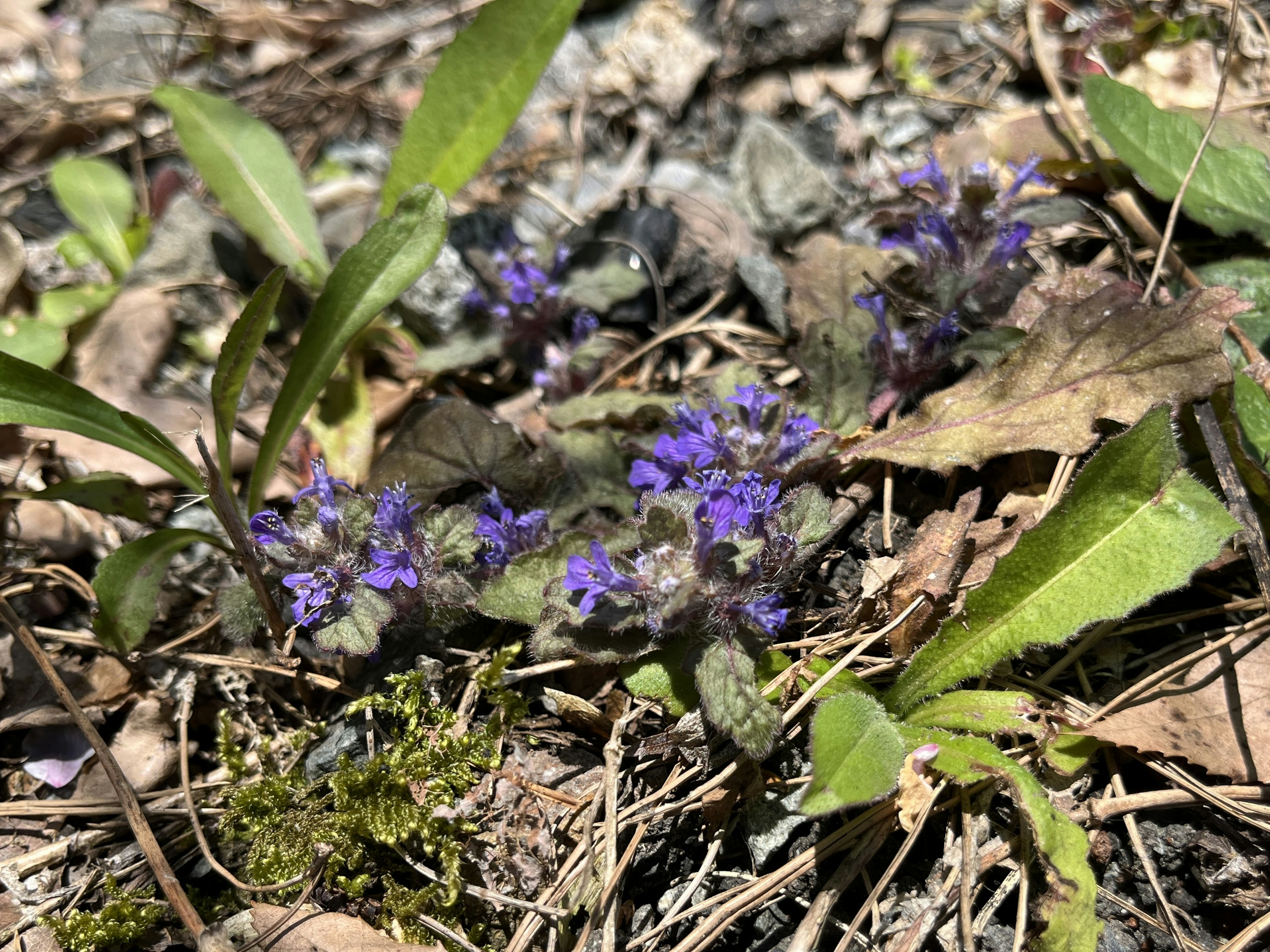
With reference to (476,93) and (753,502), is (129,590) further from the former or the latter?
(476,93)

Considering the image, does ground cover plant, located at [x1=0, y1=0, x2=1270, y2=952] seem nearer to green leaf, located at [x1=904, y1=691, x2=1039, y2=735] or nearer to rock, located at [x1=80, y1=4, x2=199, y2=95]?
green leaf, located at [x1=904, y1=691, x2=1039, y2=735]

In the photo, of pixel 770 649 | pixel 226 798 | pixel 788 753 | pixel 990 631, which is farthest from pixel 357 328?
pixel 990 631

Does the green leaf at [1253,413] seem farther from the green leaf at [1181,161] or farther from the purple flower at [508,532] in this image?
the purple flower at [508,532]

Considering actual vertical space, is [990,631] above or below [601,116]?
below

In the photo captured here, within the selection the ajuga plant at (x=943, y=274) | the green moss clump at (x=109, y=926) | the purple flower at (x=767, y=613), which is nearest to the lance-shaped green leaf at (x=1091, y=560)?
the purple flower at (x=767, y=613)

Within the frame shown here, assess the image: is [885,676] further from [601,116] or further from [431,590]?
[601,116]

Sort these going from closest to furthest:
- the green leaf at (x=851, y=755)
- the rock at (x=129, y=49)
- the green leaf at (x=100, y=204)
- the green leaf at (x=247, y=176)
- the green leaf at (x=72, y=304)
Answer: the green leaf at (x=851, y=755) < the green leaf at (x=247, y=176) < the green leaf at (x=72, y=304) < the green leaf at (x=100, y=204) < the rock at (x=129, y=49)

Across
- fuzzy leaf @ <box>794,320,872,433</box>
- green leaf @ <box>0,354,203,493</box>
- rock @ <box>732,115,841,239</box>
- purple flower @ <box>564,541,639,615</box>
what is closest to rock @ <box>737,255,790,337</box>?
rock @ <box>732,115,841,239</box>
